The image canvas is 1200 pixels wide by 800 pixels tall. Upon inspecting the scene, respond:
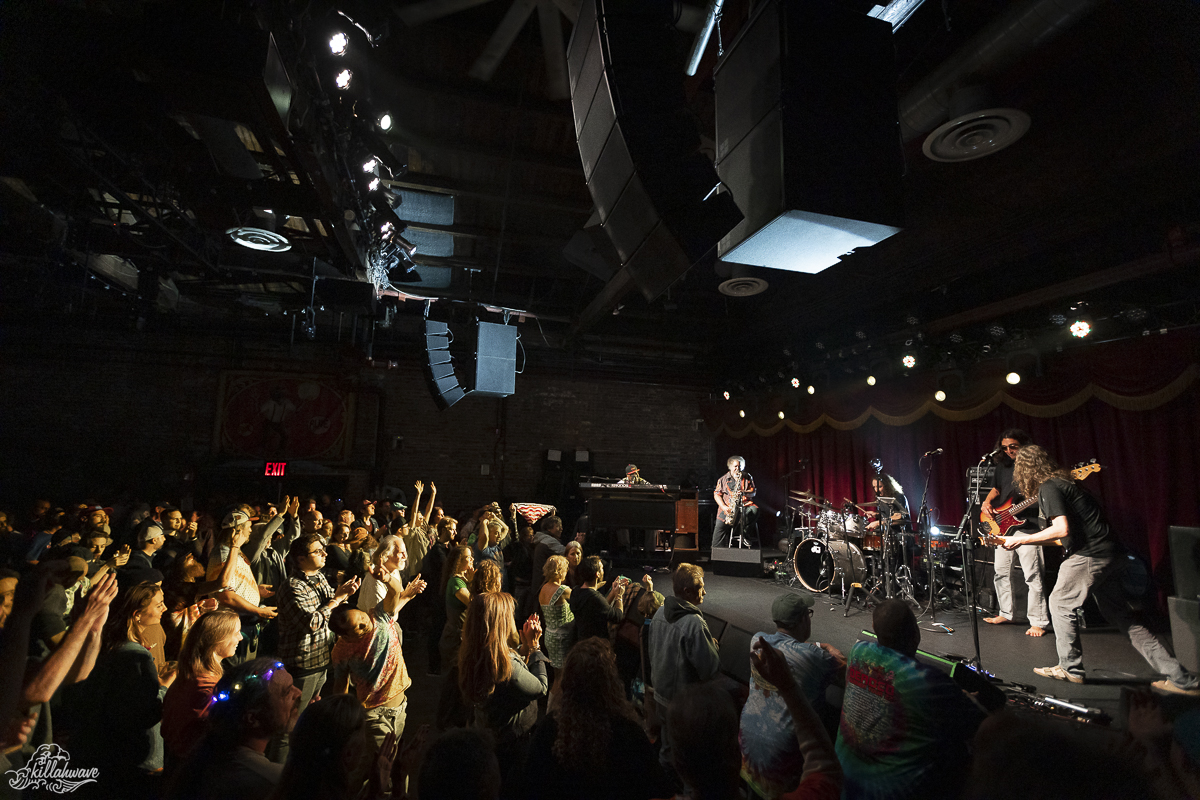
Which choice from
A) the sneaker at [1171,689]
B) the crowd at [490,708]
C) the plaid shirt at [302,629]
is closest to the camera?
the crowd at [490,708]

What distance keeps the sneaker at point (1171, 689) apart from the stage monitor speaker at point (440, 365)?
7.31 metres

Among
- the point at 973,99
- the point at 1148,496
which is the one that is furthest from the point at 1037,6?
the point at 1148,496

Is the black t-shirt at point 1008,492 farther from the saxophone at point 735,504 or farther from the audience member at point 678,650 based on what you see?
the audience member at point 678,650

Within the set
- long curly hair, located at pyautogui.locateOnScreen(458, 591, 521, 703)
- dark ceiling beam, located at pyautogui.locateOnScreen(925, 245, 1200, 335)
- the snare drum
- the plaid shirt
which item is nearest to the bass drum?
the snare drum

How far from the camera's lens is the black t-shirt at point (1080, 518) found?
12.7ft

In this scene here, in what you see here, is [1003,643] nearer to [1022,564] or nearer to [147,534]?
[1022,564]

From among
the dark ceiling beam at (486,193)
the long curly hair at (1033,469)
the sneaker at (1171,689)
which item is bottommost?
the sneaker at (1171,689)

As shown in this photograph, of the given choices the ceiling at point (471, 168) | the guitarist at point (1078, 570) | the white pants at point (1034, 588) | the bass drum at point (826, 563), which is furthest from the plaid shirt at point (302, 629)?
the white pants at point (1034, 588)

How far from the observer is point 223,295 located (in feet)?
25.1

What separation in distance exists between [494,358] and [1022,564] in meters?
6.25

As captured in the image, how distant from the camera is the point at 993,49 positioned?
9.30ft

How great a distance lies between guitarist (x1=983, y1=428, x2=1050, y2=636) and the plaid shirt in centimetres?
540

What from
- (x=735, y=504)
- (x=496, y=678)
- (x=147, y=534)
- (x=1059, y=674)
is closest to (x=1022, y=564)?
(x=1059, y=674)

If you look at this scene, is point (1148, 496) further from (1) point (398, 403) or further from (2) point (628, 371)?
(1) point (398, 403)
